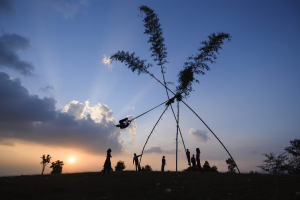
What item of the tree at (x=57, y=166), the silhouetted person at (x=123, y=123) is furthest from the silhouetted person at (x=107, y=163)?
the tree at (x=57, y=166)

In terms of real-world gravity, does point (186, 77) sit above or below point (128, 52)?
below

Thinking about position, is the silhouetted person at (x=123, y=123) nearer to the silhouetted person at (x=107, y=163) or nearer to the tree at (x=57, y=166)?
the silhouetted person at (x=107, y=163)

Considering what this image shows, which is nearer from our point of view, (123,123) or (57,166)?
(123,123)

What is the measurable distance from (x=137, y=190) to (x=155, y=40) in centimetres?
1159

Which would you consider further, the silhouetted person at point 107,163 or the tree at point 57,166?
the tree at point 57,166

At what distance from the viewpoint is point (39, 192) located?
8.51 m

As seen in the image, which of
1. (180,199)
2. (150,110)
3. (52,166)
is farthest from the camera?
(52,166)

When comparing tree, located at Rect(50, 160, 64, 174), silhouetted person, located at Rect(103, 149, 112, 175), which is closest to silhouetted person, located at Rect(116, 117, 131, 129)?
silhouetted person, located at Rect(103, 149, 112, 175)

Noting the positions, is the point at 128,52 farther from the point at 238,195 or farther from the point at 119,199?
the point at 238,195

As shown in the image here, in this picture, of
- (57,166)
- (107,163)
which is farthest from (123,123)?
(57,166)

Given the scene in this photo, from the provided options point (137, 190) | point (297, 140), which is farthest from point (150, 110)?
point (297, 140)

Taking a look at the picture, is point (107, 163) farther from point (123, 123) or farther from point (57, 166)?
point (57, 166)

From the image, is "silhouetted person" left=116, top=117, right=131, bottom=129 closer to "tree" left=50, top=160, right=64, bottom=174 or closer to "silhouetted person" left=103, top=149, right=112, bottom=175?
"silhouetted person" left=103, top=149, right=112, bottom=175

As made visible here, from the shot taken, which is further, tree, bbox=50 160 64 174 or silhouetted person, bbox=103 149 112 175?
tree, bbox=50 160 64 174
